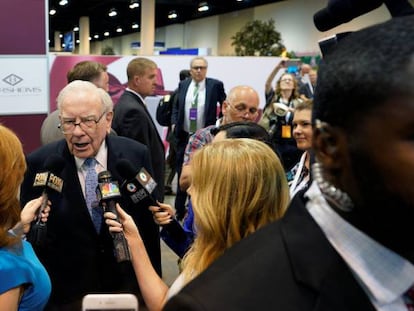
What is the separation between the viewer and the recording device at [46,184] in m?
1.68

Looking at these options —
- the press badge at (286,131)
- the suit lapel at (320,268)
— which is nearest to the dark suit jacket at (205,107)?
the press badge at (286,131)

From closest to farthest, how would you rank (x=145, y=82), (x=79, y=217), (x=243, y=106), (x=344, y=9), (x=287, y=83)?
(x=344, y=9) → (x=79, y=217) → (x=243, y=106) → (x=145, y=82) → (x=287, y=83)

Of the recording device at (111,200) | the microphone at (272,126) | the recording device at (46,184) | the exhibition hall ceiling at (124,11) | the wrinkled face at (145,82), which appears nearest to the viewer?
the recording device at (111,200)

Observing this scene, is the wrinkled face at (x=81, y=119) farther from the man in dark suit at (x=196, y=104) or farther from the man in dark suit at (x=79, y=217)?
the man in dark suit at (x=196, y=104)

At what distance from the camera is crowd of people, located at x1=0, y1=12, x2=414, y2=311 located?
0.51 meters

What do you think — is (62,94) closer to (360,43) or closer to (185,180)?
(185,180)

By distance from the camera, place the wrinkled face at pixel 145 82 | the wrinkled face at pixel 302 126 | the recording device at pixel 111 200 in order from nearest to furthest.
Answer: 1. the recording device at pixel 111 200
2. the wrinkled face at pixel 302 126
3. the wrinkled face at pixel 145 82

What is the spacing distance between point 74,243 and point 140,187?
323 mm

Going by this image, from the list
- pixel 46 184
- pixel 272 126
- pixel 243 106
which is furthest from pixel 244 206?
pixel 272 126

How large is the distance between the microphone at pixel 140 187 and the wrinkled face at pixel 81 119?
128 mm

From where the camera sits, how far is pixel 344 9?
0.86 metres

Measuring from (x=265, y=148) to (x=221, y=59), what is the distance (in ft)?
16.9

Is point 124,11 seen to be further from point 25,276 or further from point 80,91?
point 25,276

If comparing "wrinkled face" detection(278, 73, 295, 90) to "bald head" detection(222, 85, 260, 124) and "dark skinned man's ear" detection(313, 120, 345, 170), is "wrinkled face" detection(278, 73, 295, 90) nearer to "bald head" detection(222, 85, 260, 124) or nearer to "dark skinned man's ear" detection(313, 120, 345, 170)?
"bald head" detection(222, 85, 260, 124)
